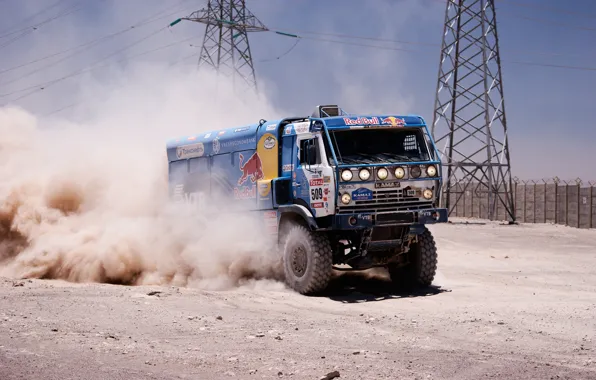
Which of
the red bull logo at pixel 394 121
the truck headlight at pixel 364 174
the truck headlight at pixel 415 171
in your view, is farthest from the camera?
the red bull logo at pixel 394 121

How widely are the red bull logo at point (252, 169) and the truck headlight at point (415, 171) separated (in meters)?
2.93

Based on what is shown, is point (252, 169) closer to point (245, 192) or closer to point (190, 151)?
point (245, 192)

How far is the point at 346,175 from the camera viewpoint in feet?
39.2

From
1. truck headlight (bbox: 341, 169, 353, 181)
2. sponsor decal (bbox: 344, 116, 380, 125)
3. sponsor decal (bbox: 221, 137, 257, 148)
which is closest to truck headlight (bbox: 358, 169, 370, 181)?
truck headlight (bbox: 341, 169, 353, 181)

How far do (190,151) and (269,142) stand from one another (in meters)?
3.35

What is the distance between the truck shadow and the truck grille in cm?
155

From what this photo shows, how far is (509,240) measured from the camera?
2562 cm

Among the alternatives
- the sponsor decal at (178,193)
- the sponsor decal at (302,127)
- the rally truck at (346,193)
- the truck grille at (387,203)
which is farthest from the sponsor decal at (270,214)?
the sponsor decal at (178,193)

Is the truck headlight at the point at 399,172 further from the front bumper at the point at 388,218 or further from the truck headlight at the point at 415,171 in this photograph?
the front bumper at the point at 388,218

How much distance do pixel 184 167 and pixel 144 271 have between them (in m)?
2.96

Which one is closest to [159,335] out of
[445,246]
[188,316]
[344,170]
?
[188,316]

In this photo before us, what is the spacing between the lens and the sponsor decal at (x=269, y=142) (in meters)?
13.5

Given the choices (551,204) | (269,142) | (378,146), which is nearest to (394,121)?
(378,146)

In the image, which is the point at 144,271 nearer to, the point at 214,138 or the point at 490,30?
the point at 214,138
